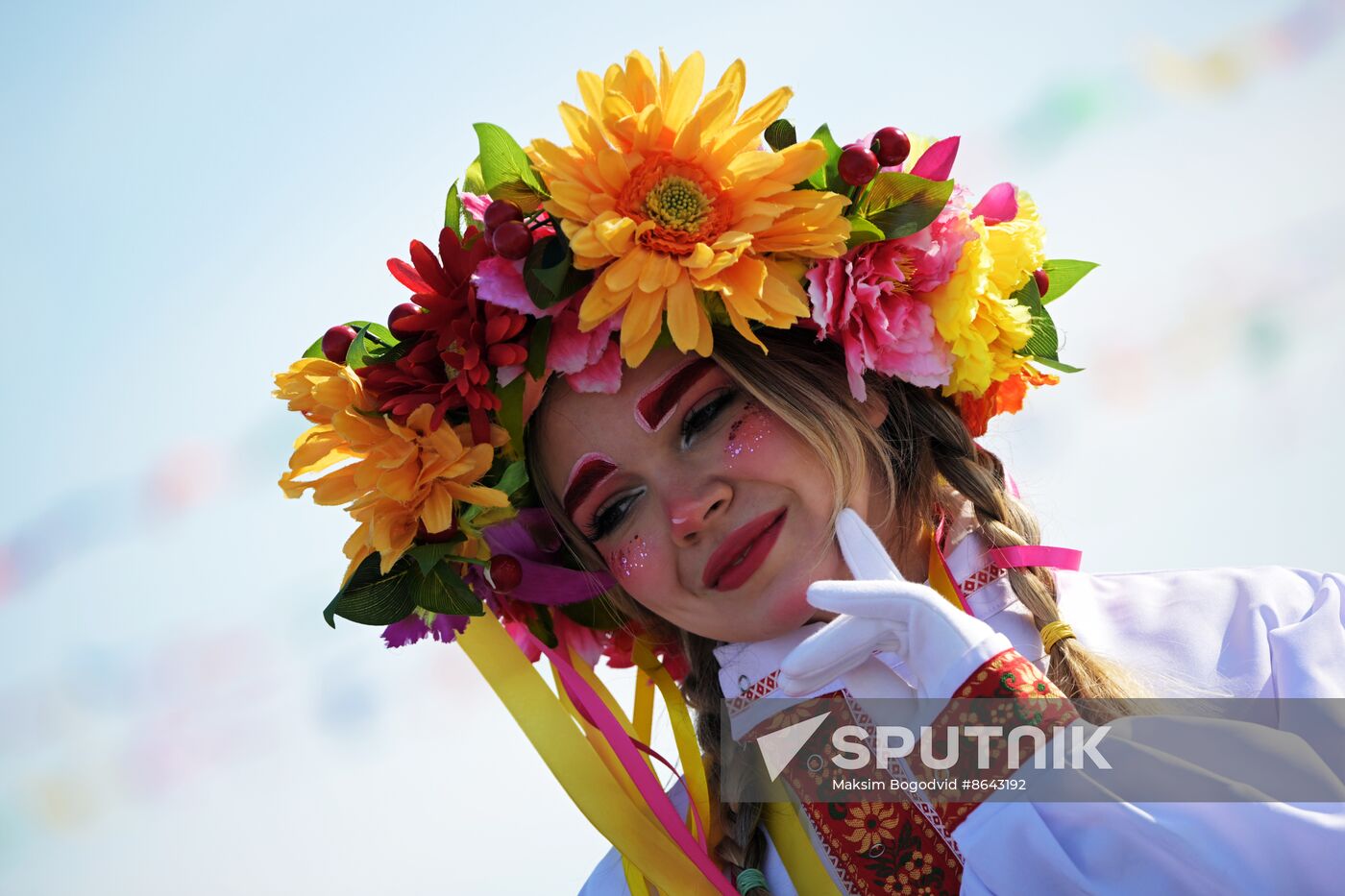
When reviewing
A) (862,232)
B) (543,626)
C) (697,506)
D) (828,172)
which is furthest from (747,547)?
(543,626)

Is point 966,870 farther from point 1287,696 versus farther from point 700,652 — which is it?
point 700,652

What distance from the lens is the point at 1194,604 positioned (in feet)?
8.16

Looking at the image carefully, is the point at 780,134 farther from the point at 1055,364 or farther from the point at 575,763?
the point at 575,763

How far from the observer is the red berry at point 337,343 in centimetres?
249

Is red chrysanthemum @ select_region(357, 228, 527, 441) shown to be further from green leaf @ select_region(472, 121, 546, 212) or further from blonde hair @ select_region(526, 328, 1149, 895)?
blonde hair @ select_region(526, 328, 1149, 895)

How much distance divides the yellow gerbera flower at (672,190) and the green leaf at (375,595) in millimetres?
724

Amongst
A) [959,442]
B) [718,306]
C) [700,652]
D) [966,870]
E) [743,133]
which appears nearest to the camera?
[966,870]

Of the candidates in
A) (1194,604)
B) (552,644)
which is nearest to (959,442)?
(1194,604)

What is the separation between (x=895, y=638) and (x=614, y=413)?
2.37ft

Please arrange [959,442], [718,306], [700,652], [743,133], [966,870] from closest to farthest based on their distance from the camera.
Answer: [966,870] < [743,133] < [718,306] < [959,442] < [700,652]

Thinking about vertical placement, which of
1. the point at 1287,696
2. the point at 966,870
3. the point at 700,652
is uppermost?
the point at 700,652

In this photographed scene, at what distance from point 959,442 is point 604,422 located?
0.73 m

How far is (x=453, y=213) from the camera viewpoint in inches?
100

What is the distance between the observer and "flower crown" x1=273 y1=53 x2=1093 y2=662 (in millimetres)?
2195
